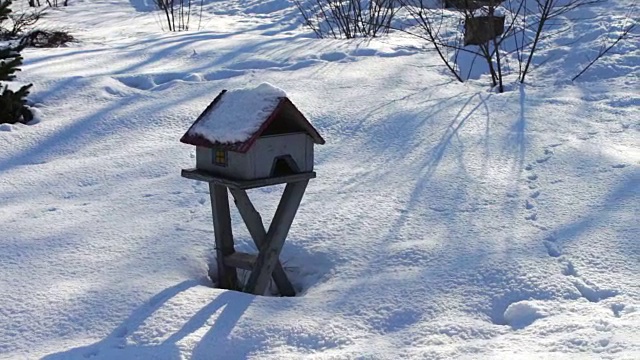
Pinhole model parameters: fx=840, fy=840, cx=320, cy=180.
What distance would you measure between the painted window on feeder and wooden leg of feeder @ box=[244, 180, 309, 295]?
354 millimetres

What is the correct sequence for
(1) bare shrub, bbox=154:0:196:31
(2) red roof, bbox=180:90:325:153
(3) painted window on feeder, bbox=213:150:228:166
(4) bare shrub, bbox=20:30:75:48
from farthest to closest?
(1) bare shrub, bbox=154:0:196:31, (4) bare shrub, bbox=20:30:75:48, (3) painted window on feeder, bbox=213:150:228:166, (2) red roof, bbox=180:90:325:153

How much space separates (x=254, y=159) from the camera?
4.00 metres

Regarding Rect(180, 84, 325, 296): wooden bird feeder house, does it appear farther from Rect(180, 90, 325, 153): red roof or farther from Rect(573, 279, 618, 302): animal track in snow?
Rect(573, 279, 618, 302): animal track in snow

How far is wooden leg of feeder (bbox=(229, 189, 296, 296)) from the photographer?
4242 millimetres

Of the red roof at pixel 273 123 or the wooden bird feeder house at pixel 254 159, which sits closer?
the red roof at pixel 273 123

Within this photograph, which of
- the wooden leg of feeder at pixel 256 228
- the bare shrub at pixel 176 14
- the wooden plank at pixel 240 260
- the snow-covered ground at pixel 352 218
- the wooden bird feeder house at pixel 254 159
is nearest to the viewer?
the snow-covered ground at pixel 352 218

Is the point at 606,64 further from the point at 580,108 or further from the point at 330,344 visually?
the point at 330,344

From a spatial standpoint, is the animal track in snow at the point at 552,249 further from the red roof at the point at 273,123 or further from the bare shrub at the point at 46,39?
the bare shrub at the point at 46,39

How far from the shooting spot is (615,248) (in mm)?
4473

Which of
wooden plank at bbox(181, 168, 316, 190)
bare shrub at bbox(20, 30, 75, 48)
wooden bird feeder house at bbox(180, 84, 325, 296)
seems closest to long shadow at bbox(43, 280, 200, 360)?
wooden bird feeder house at bbox(180, 84, 325, 296)

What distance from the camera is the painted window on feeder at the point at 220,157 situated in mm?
4117

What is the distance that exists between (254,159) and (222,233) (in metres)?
0.60

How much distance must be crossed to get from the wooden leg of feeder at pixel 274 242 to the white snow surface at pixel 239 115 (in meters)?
0.45

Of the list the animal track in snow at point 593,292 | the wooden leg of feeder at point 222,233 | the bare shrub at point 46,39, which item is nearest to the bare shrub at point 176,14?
the bare shrub at point 46,39
